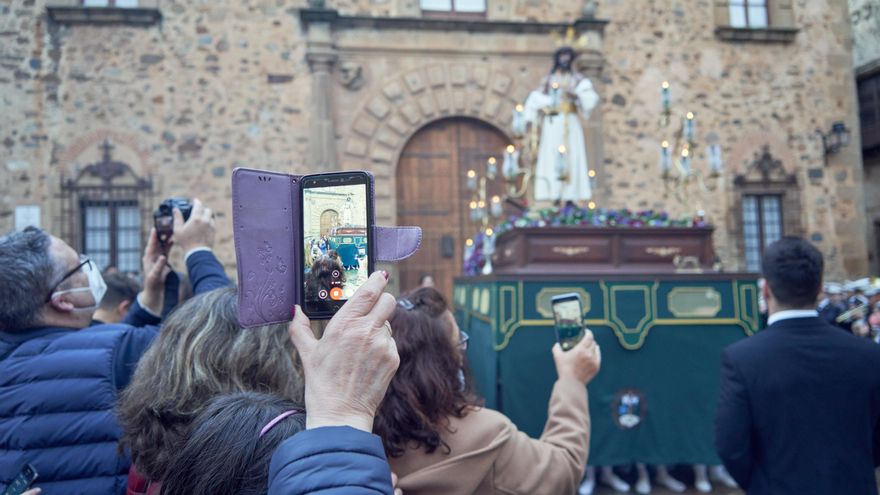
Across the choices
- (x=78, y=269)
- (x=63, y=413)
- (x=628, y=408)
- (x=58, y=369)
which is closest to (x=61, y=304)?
(x=78, y=269)

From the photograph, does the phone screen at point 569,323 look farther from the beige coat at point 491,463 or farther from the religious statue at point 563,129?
the religious statue at point 563,129

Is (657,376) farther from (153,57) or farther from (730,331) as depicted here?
(153,57)

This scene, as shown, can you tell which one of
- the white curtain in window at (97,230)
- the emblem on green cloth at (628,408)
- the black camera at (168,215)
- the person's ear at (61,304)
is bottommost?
the emblem on green cloth at (628,408)

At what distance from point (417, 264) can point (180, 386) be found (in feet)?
27.8

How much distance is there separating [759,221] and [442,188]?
5893 millimetres

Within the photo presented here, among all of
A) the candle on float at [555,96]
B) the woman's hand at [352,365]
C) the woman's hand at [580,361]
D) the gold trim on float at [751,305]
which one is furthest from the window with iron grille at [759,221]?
the woman's hand at [352,365]

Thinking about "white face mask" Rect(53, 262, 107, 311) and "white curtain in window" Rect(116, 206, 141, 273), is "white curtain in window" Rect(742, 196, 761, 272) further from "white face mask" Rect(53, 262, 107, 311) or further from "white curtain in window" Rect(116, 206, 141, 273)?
"white face mask" Rect(53, 262, 107, 311)

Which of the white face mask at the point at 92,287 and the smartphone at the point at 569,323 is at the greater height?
the white face mask at the point at 92,287

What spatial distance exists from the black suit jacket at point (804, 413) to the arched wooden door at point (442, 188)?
25.1ft

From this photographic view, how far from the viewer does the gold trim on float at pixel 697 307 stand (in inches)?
187

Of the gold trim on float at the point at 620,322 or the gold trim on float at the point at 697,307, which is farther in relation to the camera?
the gold trim on float at the point at 697,307

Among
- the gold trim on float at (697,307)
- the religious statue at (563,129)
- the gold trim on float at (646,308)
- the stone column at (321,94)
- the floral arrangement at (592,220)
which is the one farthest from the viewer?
the stone column at (321,94)

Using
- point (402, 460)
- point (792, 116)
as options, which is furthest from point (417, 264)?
point (402, 460)

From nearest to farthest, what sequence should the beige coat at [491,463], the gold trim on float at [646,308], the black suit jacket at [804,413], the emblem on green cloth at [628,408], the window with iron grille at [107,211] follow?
the beige coat at [491,463] < the black suit jacket at [804,413] < the emblem on green cloth at [628,408] < the gold trim on float at [646,308] < the window with iron grille at [107,211]
